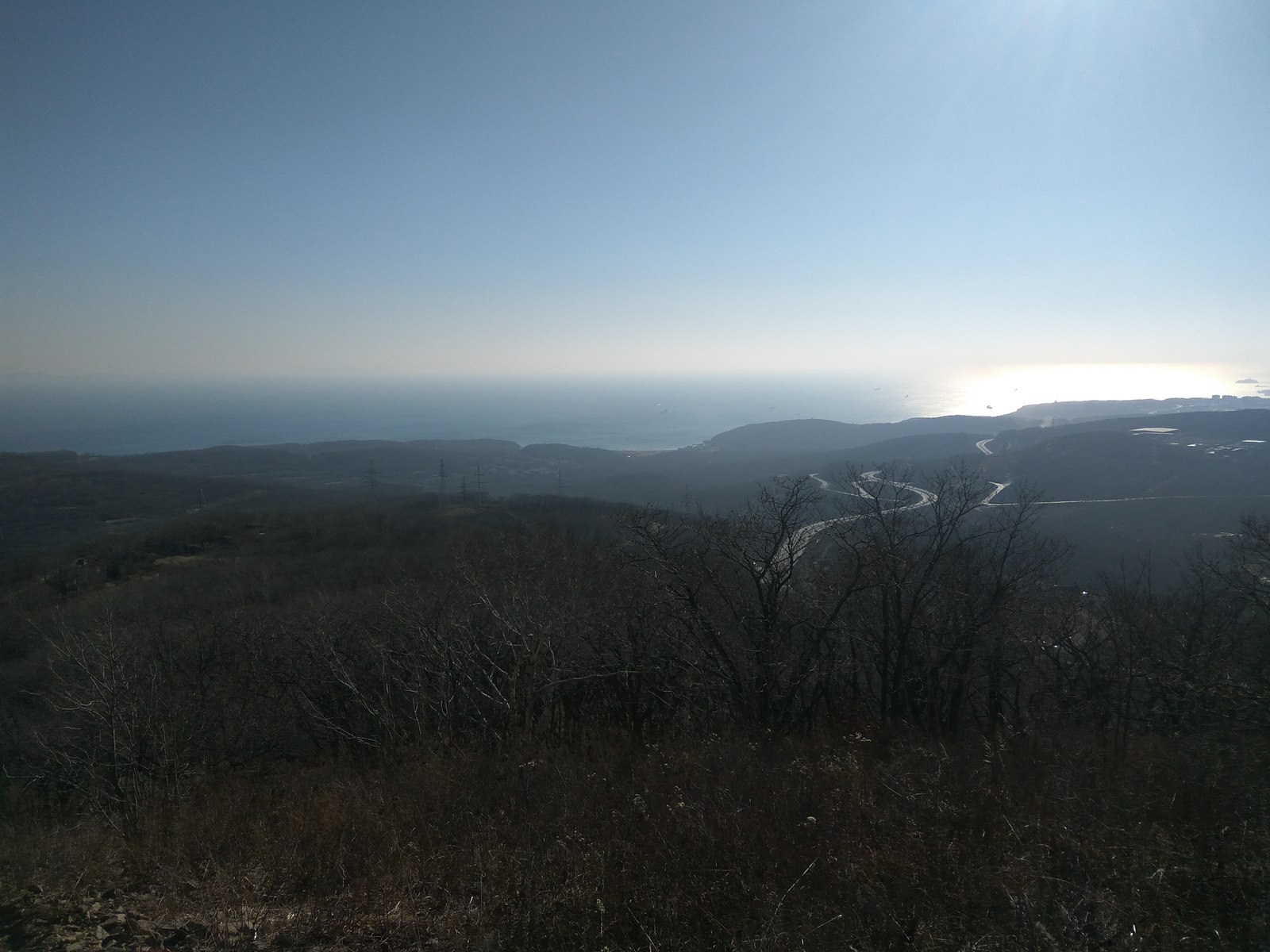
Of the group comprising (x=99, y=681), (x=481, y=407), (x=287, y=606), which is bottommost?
(x=287, y=606)

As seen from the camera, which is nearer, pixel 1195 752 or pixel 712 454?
pixel 1195 752

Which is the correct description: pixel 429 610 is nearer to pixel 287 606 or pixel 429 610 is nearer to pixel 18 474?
pixel 287 606

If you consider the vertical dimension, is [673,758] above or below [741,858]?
below

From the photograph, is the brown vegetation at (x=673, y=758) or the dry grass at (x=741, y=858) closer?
the dry grass at (x=741, y=858)

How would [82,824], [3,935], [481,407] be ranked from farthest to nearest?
[481,407]
[82,824]
[3,935]

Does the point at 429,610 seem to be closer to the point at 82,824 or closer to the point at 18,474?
the point at 82,824

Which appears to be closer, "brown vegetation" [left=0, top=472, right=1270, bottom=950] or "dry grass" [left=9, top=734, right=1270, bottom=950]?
"dry grass" [left=9, top=734, right=1270, bottom=950]

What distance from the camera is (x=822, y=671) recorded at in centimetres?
891

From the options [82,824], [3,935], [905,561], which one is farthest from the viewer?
[905,561]

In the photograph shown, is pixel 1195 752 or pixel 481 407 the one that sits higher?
pixel 481 407

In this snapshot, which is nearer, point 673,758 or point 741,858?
point 741,858

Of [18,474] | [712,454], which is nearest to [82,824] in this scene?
[18,474]

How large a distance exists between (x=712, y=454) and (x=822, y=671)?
196 ft

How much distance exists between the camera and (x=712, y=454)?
68.2 meters
